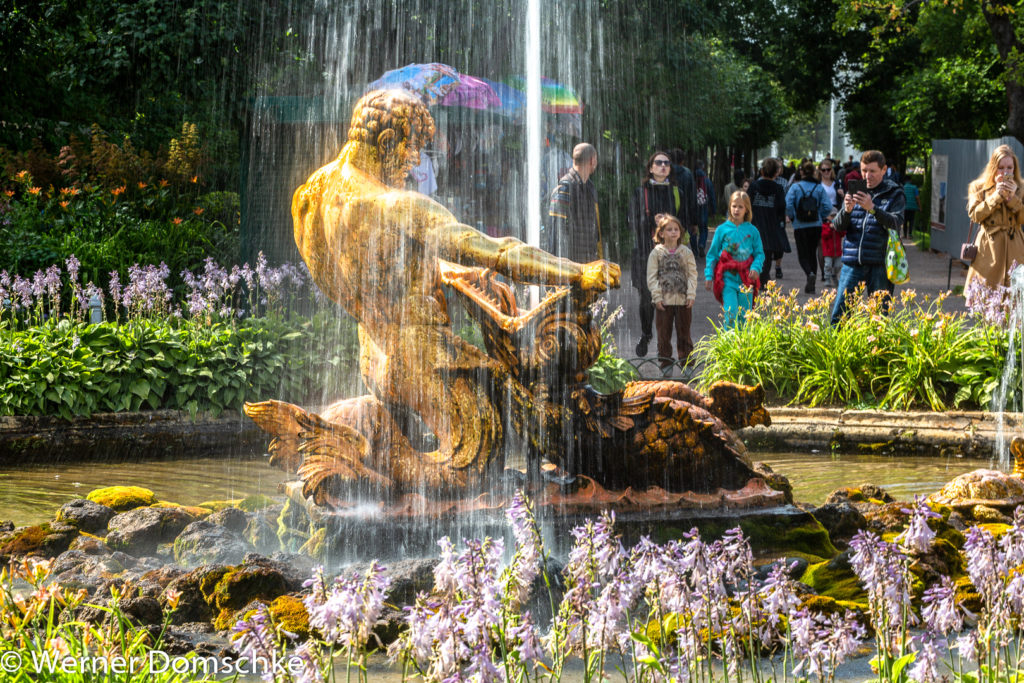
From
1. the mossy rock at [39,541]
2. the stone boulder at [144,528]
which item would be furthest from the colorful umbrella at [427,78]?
the mossy rock at [39,541]

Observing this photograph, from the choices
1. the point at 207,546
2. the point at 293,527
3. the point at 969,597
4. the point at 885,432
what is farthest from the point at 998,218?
the point at 207,546

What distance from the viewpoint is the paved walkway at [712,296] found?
484 inches

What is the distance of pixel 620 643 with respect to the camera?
2.75 metres

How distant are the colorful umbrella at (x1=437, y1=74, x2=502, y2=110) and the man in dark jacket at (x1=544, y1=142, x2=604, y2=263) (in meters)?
4.80

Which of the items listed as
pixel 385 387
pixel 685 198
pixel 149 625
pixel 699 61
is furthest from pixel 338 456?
pixel 699 61

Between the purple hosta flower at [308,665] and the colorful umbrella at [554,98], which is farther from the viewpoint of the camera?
the colorful umbrella at [554,98]

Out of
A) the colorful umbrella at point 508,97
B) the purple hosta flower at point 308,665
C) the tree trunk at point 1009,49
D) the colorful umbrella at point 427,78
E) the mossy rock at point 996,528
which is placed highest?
the tree trunk at point 1009,49

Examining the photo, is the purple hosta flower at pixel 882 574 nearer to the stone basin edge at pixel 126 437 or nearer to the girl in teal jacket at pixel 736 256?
the stone basin edge at pixel 126 437

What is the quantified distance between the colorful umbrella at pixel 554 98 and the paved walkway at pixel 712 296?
8.68 ft

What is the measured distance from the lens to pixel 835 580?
4754mm

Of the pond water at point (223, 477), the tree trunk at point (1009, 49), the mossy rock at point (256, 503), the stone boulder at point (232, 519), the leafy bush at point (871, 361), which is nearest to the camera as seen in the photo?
the stone boulder at point (232, 519)

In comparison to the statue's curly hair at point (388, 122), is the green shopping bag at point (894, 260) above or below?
below

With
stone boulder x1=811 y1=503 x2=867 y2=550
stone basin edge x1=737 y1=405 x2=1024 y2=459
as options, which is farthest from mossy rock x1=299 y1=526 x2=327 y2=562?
stone basin edge x1=737 y1=405 x2=1024 y2=459

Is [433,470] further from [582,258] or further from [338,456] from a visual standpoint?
[582,258]
